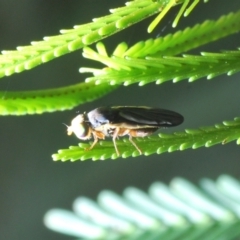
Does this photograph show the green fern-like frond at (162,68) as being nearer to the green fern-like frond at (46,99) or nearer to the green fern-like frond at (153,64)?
the green fern-like frond at (153,64)

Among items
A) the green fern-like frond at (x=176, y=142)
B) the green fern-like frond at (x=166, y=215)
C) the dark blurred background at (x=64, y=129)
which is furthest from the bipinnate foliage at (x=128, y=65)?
the dark blurred background at (x=64, y=129)

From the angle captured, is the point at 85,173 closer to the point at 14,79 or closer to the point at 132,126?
the point at 14,79

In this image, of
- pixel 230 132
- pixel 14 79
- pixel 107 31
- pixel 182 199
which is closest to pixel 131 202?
pixel 182 199

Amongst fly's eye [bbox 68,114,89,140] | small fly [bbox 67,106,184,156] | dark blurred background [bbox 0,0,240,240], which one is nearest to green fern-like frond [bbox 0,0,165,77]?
small fly [bbox 67,106,184,156]

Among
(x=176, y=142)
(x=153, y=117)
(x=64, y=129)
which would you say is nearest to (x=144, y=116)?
(x=153, y=117)

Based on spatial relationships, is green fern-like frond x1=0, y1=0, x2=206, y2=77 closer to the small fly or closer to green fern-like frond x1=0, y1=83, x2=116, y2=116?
green fern-like frond x1=0, y1=83, x2=116, y2=116

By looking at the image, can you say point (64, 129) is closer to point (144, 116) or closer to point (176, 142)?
point (144, 116)
